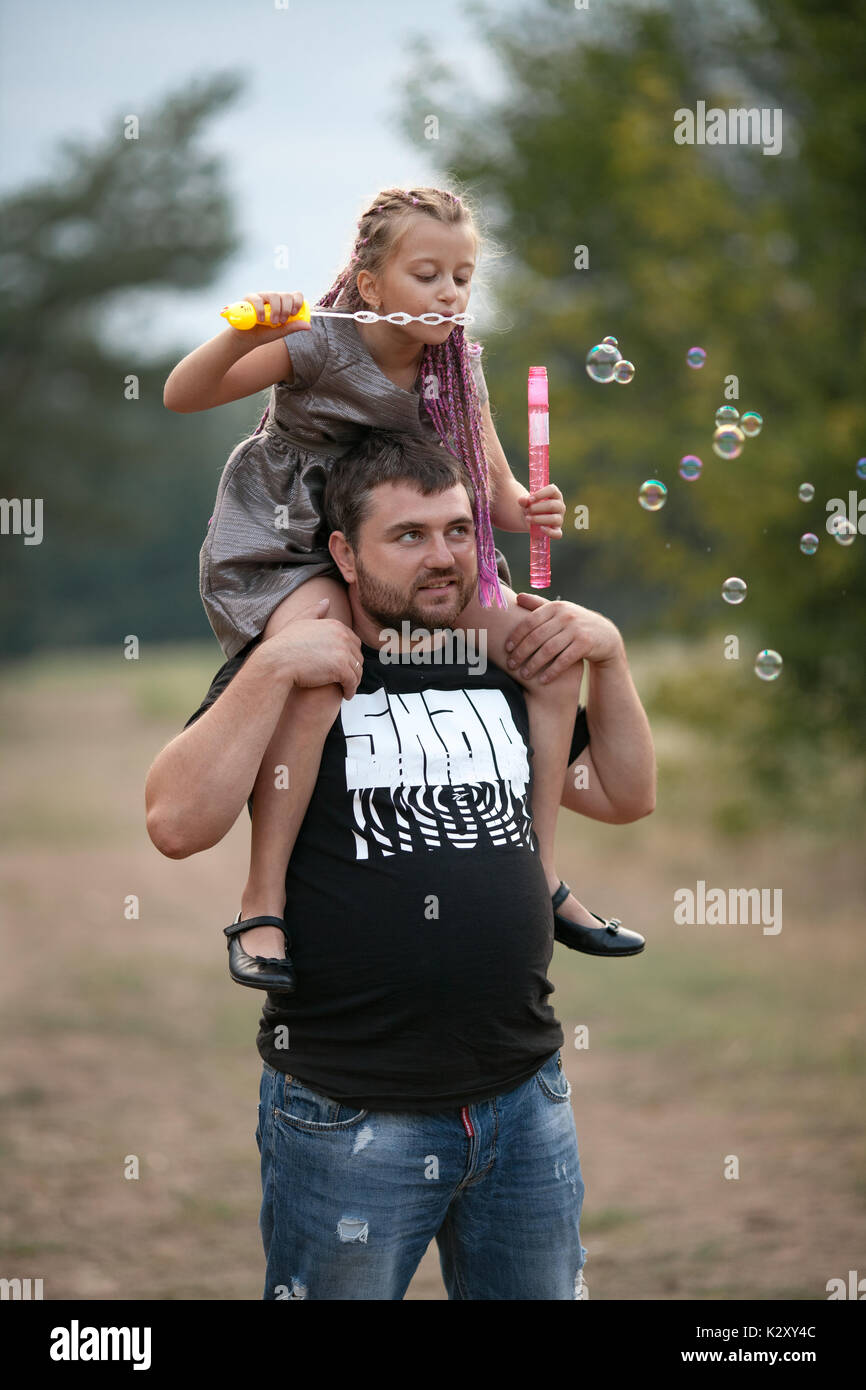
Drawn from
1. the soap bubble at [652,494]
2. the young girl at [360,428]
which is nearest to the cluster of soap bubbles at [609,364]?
the soap bubble at [652,494]

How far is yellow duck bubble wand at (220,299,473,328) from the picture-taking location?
2.27 m

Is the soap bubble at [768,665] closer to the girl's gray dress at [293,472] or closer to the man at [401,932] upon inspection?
the man at [401,932]

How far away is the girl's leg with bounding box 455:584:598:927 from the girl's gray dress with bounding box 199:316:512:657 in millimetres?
293

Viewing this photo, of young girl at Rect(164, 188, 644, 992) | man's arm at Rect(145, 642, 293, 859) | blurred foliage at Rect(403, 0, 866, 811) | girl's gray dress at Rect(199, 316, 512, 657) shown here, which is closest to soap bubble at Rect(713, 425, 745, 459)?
young girl at Rect(164, 188, 644, 992)

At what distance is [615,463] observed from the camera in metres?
13.7

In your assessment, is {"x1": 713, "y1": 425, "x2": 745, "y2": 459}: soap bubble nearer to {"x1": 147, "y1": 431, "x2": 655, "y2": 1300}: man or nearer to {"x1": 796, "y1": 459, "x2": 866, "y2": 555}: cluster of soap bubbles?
{"x1": 796, "y1": 459, "x2": 866, "y2": 555}: cluster of soap bubbles

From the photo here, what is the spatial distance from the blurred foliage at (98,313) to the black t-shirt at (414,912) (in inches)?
567

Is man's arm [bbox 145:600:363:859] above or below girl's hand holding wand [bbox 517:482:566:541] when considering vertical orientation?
below

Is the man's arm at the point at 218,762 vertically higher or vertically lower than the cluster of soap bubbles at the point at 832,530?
lower

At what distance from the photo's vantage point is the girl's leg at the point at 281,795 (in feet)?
7.72

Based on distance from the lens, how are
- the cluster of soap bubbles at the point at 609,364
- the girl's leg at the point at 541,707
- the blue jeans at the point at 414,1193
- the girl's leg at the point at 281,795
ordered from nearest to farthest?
the blue jeans at the point at 414,1193 < the girl's leg at the point at 281,795 < the girl's leg at the point at 541,707 < the cluster of soap bubbles at the point at 609,364

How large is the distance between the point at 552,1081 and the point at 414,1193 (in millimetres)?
317

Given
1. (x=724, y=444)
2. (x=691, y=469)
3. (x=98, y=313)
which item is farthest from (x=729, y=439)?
(x=98, y=313)

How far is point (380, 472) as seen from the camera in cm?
241
